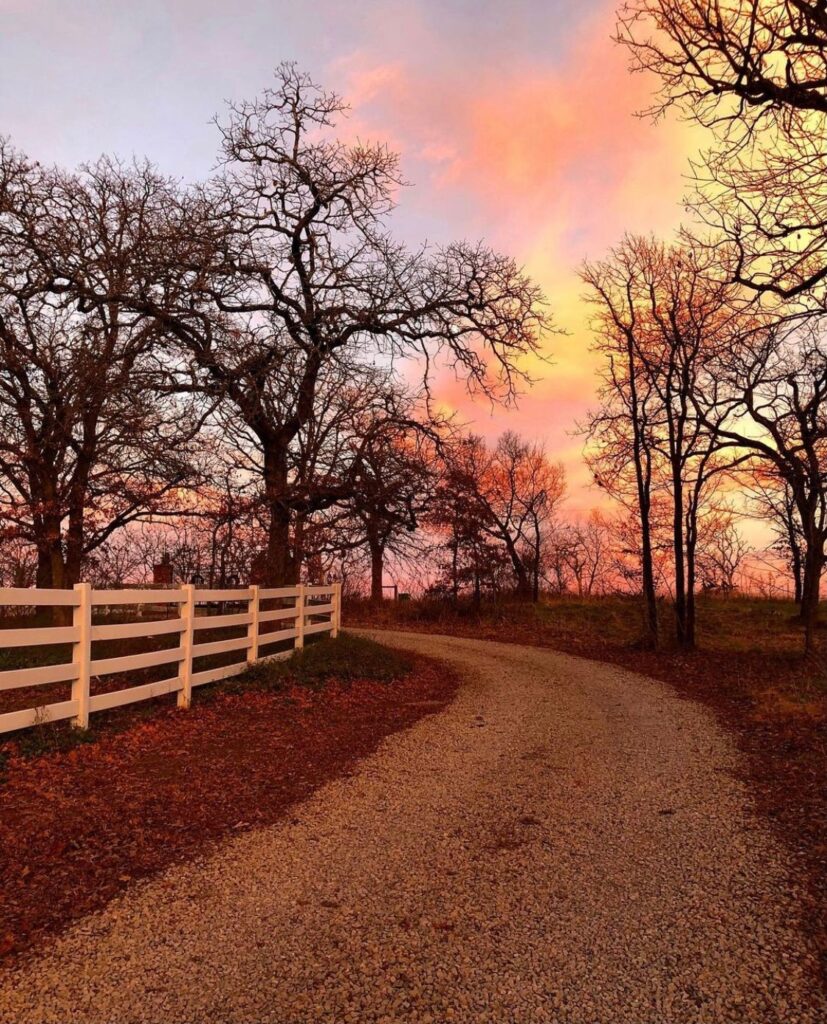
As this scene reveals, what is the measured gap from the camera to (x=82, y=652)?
697cm

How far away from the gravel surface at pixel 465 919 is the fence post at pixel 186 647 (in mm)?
3282

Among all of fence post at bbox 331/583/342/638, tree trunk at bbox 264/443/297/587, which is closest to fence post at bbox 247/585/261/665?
tree trunk at bbox 264/443/297/587

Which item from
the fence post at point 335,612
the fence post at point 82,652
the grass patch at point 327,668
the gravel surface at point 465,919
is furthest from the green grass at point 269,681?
the gravel surface at point 465,919

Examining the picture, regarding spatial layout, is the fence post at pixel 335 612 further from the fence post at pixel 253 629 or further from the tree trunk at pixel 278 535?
the fence post at pixel 253 629

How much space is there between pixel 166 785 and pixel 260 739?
1706 mm

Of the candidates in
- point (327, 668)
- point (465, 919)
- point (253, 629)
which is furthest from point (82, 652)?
point (465, 919)

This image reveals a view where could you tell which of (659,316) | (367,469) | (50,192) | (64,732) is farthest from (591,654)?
(50,192)

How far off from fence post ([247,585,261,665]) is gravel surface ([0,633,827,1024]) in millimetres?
4638

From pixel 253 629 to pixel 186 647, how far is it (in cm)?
198

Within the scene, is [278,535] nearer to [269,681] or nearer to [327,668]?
[327,668]

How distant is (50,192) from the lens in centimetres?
1573

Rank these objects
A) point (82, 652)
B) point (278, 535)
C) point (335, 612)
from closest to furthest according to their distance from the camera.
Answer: point (82, 652) → point (278, 535) → point (335, 612)

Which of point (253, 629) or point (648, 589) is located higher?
point (648, 589)

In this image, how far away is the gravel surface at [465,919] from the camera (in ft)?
9.36
